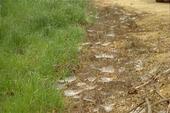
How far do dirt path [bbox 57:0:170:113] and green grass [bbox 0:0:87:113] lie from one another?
0.25 meters

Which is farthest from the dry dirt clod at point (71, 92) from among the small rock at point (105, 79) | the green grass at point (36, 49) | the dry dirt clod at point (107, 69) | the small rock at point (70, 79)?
the dry dirt clod at point (107, 69)

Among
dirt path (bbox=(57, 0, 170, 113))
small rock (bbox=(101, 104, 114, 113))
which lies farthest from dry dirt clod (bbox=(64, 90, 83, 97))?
small rock (bbox=(101, 104, 114, 113))

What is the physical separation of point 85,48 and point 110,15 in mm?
2882

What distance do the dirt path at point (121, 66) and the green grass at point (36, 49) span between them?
9.8 inches

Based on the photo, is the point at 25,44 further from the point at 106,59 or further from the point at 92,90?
the point at 92,90

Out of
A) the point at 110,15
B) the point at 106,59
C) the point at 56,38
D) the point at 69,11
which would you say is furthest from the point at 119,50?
the point at 110,15

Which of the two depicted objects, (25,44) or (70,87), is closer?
(70,87)

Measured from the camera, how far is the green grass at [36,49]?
512 cm

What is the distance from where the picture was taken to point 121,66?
21.2 feet

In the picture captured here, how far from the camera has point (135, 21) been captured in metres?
9.30

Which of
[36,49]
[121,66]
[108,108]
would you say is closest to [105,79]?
[121,66]

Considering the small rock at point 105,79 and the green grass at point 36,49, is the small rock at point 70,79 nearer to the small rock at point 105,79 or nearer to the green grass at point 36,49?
the green grass at point 36,49

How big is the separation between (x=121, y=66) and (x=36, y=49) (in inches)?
52.9

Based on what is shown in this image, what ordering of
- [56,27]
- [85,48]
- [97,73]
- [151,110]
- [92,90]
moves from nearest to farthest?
[151,110] < [92,90] < [97,73] < [85,48] < [56,27]
